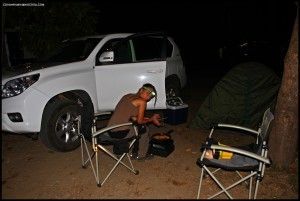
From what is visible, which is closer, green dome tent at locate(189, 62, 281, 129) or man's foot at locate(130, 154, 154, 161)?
man's foot at locate(130, 154, 154, 161)

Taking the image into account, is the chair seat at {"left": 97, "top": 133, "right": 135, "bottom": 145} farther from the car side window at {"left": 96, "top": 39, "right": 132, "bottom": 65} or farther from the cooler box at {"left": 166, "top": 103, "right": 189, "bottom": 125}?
the cooler box at {"left": 166, "top": 103, "right": 189, "bottom": 125}

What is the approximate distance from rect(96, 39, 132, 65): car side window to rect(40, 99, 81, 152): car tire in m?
1.18

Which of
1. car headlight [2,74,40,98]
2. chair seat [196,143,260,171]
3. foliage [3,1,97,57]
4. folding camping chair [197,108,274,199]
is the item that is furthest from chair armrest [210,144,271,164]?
foliage [3,1,97,57]

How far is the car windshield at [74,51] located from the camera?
20.8ft

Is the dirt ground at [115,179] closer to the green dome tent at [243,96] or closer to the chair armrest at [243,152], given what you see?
the chair armrest at [243,152]

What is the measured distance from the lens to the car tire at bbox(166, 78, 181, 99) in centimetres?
762

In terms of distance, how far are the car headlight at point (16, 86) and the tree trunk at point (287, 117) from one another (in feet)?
12.5

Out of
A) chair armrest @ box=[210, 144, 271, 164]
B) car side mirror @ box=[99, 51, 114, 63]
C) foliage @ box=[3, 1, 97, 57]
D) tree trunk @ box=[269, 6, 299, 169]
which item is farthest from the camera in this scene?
foliage @ box=[3, 1, 97, 57]

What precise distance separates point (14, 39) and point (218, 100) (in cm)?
1074

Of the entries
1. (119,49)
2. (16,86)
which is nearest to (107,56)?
(119,49)

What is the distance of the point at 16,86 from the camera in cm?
532

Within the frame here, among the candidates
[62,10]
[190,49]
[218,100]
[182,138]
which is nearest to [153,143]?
[182,138]

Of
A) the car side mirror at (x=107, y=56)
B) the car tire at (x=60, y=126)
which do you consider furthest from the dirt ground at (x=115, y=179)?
the car side mirror at (x=107, y=56)

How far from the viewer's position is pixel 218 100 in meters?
6.63
